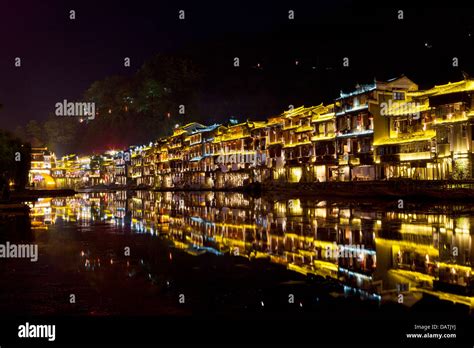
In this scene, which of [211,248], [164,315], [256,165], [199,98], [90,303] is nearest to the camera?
[164,315]

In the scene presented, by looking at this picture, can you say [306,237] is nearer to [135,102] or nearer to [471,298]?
[471,298]

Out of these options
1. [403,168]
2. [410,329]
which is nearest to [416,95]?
[403,168]

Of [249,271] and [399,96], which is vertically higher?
[399,96]

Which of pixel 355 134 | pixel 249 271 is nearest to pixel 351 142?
pixel 355 134

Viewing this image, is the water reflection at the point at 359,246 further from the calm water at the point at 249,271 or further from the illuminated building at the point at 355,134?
the illuminated building at the point at 355,134

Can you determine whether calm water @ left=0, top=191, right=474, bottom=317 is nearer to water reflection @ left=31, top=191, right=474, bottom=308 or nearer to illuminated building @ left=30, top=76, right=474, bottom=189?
water reflection @ left=31, top=191, right=474, bottom=308

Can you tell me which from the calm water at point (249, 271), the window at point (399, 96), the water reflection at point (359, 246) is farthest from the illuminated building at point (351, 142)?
the calm water at point (249, 271)

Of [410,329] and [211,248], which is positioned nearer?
[410,329]

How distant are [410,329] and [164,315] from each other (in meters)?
4.09

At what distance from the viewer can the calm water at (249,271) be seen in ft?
29.4

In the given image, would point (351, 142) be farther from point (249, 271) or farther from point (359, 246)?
point (249, 271)

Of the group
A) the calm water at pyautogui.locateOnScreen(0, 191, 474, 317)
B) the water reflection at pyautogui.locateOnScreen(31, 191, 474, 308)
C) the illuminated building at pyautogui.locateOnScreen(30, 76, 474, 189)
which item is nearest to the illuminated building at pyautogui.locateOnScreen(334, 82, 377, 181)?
the illuminated building at pyautogui.locateOnScreen(30, 76, 474, 189)

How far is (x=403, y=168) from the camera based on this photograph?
5550 cm

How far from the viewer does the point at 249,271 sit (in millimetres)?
12391
